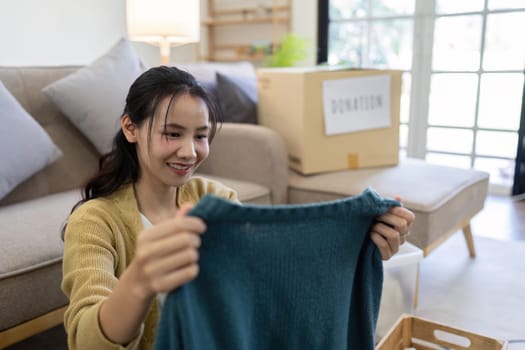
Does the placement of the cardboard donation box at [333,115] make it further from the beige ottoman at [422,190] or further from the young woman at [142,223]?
the young woman at [142,223]

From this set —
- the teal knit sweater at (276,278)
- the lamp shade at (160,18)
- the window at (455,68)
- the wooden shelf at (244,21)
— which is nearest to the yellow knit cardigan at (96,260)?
the teal knit sweater at (276,278)

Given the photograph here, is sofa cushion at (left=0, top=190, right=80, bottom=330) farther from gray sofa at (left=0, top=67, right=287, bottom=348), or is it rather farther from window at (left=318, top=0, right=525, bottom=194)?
window at (left=318, top=0, right=525, bottom=194)

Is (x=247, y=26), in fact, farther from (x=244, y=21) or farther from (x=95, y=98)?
(x=95, y=98)

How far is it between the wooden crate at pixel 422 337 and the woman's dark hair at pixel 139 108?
0.65 m

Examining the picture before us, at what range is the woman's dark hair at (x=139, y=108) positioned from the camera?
2.62ft

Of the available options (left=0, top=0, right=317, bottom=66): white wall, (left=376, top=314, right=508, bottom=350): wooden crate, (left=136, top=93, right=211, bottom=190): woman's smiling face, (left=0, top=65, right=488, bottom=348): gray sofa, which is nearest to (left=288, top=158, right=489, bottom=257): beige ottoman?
(left=0, top=65, right=488, bottom=348): gray sofa

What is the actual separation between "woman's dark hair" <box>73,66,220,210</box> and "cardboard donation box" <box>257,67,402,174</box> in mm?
1012

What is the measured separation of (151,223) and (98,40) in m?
3.42

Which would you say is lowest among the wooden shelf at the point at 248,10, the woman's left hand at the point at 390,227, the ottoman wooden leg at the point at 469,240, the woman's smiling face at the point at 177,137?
the ottoman wooden leg at the point at 469,240

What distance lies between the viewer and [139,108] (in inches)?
31.9

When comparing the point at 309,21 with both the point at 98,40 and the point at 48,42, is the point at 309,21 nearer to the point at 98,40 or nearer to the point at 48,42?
the point at 98,40

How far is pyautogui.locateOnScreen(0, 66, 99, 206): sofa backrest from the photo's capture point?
1626mm

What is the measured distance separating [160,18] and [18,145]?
99cm

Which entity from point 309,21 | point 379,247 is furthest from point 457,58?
point 379,247
